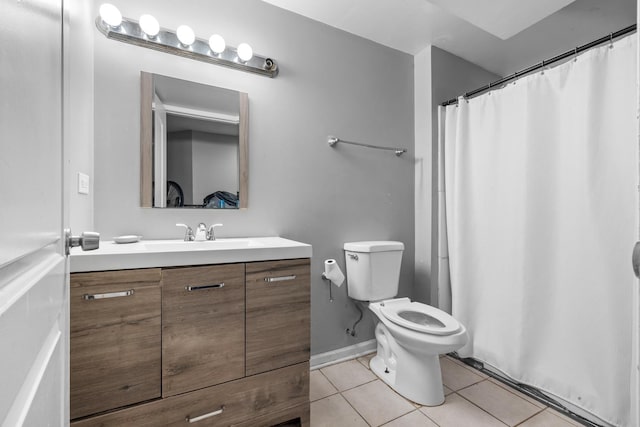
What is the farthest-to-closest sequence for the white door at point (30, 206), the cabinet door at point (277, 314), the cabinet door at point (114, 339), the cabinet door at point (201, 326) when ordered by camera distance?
1. the cabinet door at point (277, 314)
2. the cabinet door at point (201, 326)
3. the cabinet door at point (114, 339)
4. the white door at point (30, 206)

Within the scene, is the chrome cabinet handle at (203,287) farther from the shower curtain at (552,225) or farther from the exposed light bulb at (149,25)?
the shower curtain at (552,225)

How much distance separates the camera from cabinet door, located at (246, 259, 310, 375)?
122 cm

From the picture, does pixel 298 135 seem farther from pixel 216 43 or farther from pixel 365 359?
pixel 365 359

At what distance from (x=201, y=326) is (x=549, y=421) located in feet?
5.83

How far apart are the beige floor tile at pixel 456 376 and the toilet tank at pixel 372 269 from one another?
23.3 inches

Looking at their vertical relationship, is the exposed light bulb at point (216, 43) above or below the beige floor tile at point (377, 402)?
above

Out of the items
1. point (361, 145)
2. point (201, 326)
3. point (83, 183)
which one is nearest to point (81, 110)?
point (83, 183)

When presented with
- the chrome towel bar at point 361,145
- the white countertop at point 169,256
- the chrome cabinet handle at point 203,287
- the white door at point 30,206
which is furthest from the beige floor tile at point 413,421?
the chrome towel bar at point 361,145

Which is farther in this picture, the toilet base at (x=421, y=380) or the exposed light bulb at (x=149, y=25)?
the toilet base at (x=421, y=380)

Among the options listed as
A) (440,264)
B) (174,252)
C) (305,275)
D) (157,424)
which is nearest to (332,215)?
(305,275)

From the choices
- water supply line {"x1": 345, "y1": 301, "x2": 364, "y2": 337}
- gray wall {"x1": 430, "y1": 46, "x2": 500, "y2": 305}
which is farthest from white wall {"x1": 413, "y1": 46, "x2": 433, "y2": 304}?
water supply line {"x1": 345, "y1": 301, "x2": 364, "y2": 337}

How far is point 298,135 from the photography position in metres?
1.86

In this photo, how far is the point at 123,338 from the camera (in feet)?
3.30

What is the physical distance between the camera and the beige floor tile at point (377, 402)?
146 cm
